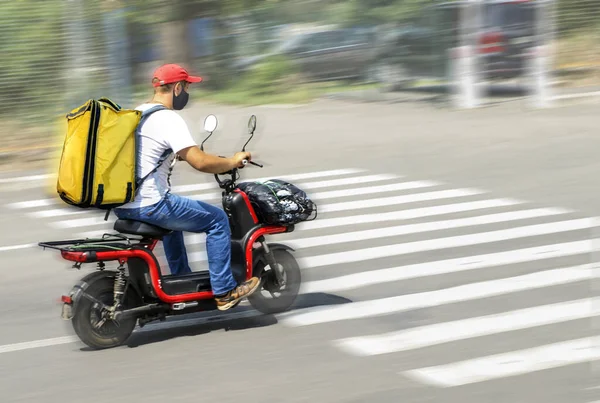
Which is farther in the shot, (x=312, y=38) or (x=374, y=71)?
(x=312, y=38)

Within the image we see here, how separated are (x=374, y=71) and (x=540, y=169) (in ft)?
23.0

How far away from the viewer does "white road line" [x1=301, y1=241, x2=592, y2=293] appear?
870 centimetres

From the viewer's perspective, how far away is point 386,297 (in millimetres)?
8234

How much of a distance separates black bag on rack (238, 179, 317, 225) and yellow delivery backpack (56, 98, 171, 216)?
103 cm

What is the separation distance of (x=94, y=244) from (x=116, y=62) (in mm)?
8829

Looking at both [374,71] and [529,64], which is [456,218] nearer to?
[529,64]

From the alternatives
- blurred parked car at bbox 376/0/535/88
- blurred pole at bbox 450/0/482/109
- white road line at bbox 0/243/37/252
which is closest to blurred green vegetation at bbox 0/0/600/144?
blurred parked car at bbox 376/0/535/88

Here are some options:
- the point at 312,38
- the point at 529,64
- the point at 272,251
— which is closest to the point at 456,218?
the point at 272,251

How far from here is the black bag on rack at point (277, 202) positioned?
7375 mm

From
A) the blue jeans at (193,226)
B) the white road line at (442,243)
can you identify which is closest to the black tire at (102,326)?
the blue jeans at (193,226)

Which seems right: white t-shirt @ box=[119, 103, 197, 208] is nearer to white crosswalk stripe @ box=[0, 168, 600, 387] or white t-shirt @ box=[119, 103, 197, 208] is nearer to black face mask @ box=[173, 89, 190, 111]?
black face mask @ box=[173, 89, 190, 111]

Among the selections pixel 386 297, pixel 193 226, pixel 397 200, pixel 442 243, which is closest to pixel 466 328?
pixel 386 297

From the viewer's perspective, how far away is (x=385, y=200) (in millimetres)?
12117

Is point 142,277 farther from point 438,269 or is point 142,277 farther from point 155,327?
point 438,269
